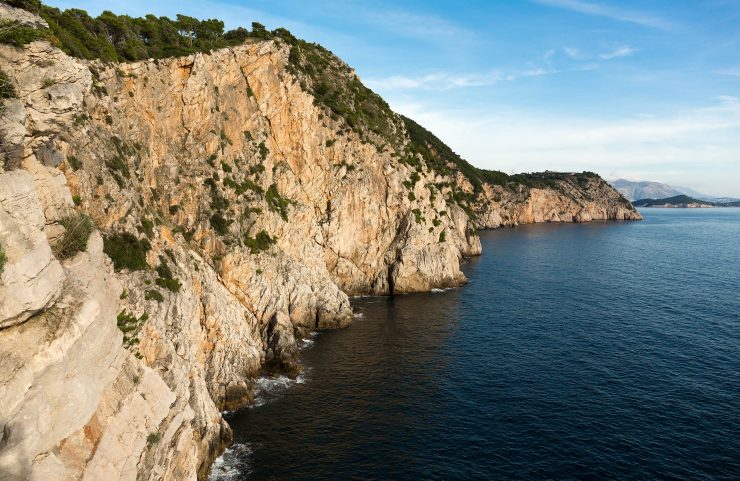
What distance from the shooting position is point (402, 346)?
6094 centimetres

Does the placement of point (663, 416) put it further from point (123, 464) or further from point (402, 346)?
point (123, 464)

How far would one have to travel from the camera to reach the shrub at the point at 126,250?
119 feet

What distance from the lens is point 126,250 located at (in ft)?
124

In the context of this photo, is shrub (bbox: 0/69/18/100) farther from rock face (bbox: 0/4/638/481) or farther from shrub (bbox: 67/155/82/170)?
shrub (bbox: 67/155/82/170)

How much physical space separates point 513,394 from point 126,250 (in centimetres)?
3972

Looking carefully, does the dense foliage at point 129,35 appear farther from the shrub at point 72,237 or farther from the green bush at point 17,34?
the shrub at point 72,237

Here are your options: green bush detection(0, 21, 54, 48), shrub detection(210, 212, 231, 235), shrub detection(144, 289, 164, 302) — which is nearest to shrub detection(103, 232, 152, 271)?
shrub detection(144, 289, 164, 302)

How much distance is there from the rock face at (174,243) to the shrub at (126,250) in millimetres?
292

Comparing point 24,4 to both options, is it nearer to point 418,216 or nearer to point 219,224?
point 219,224

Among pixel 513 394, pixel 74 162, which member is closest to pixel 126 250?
pixel 74 162

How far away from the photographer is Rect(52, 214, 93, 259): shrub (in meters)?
26.2

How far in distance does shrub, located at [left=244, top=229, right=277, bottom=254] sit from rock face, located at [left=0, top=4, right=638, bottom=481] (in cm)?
21

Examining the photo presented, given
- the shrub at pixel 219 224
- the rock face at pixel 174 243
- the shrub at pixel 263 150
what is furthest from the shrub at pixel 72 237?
the shrub at pixel 263 150

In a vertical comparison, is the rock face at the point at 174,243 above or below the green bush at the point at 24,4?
below
